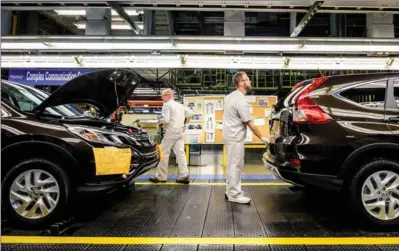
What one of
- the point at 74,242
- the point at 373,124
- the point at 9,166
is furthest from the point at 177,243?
the point at 373,124

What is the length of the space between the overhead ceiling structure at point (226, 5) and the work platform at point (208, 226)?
2962mm

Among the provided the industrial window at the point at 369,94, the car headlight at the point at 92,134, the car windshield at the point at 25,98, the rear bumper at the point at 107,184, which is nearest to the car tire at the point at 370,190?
the industrial window at the point at 369,94

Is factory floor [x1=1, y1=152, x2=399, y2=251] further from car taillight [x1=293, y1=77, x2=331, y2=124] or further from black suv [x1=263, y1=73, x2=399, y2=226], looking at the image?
car taillight [x1=293, y1=77, x2=331, y2=124]

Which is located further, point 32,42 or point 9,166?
point 32,42

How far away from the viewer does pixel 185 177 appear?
5430 millimetres

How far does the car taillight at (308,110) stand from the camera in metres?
3.19

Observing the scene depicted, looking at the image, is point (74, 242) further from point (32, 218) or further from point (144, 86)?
point (144, 86)

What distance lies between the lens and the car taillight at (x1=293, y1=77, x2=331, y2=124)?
10.5 ft

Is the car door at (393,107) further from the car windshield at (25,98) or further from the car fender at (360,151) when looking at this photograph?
the car windshield at (25,98)

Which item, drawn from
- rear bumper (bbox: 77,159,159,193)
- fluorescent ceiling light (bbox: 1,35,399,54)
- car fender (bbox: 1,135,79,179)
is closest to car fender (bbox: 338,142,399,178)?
rear bumper (bbox: 77,159,159,193)

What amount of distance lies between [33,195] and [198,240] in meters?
1.64

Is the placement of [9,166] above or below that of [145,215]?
above

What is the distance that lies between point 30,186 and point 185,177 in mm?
2715

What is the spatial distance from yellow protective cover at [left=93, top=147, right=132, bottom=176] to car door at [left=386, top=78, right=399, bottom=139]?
265 centimetres
